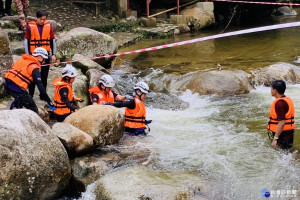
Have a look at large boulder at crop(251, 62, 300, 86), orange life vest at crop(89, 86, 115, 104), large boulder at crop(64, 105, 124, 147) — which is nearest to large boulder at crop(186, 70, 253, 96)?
large boulder at crop(251, 62, 300, 86)

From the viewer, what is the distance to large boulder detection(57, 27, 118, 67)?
9930mm

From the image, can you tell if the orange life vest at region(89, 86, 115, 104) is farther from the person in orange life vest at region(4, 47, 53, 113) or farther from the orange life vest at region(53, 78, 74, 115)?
the person in orange life vest at region(4, 47, 53, 113)

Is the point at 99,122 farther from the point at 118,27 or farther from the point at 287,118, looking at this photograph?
the point at 118,27

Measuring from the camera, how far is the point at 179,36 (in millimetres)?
15812

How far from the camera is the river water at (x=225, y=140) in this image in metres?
4.91

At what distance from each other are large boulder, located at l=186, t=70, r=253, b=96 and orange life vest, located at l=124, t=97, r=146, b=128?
10.2ft

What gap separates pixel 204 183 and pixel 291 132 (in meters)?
1.52

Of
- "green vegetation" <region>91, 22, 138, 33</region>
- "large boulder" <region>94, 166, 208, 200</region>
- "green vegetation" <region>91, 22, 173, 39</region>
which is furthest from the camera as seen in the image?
"green vegetation" <region>91, 22, 173, 39</region>

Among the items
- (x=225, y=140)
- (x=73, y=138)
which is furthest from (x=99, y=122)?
(x=225, y=140)

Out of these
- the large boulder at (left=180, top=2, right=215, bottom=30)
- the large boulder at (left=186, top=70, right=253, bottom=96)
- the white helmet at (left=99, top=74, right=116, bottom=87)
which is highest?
the large boulder at (left=180, top=2, right=215, bottom=30)

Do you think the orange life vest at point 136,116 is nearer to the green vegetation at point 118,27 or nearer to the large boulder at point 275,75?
the large boulder at point 275,75

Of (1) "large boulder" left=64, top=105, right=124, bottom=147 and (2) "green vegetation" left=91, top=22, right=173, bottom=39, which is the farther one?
(2) "green vegetation" left=91, top=22, right=173, bottom=39

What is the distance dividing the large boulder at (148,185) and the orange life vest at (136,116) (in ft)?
4.22

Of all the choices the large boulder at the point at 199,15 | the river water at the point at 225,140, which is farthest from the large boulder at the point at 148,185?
the large boulder at the point at 199,15
